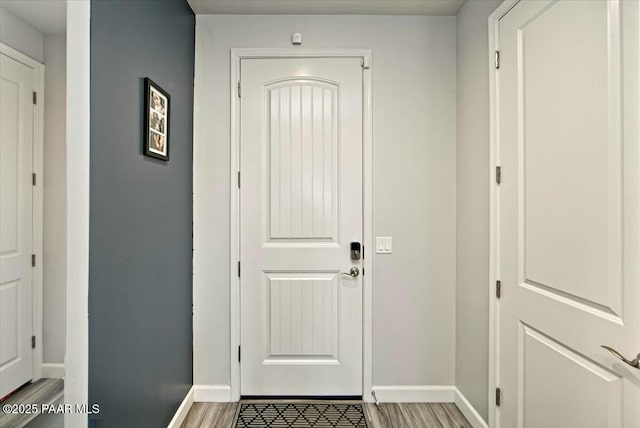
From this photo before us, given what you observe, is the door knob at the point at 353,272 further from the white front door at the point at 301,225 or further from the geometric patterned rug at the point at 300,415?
the geometric patterned rug at the point at 300,415

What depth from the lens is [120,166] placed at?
137cm

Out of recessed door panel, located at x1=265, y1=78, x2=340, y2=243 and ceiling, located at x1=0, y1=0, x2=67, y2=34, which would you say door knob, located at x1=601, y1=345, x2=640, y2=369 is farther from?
ceiling, located at x1=0, y1=0, x2=67, y2=34

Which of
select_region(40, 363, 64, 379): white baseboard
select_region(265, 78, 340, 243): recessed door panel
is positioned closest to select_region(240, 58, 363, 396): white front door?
select_region(265, 78, 340, 243): recessed door panel

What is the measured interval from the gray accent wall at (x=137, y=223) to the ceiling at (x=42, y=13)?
0.38 ft

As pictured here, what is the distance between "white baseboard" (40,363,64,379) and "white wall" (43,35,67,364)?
1cm

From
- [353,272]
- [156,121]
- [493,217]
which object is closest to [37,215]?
[156,121]

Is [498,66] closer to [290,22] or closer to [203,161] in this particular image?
[290,22]

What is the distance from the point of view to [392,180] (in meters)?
2.28

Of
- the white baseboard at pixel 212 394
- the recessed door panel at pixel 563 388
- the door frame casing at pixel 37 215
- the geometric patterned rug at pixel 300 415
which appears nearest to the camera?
the door frame casing at pixel 37 215

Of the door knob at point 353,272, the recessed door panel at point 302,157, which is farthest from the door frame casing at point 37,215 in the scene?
the door knob at point 353,272

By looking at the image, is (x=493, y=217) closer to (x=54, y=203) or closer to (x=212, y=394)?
(x=54, y=203)

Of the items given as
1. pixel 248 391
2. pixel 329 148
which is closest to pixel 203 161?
pixel 329 148

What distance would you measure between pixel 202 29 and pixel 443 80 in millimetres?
1643

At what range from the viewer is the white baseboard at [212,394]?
7.38 feet
